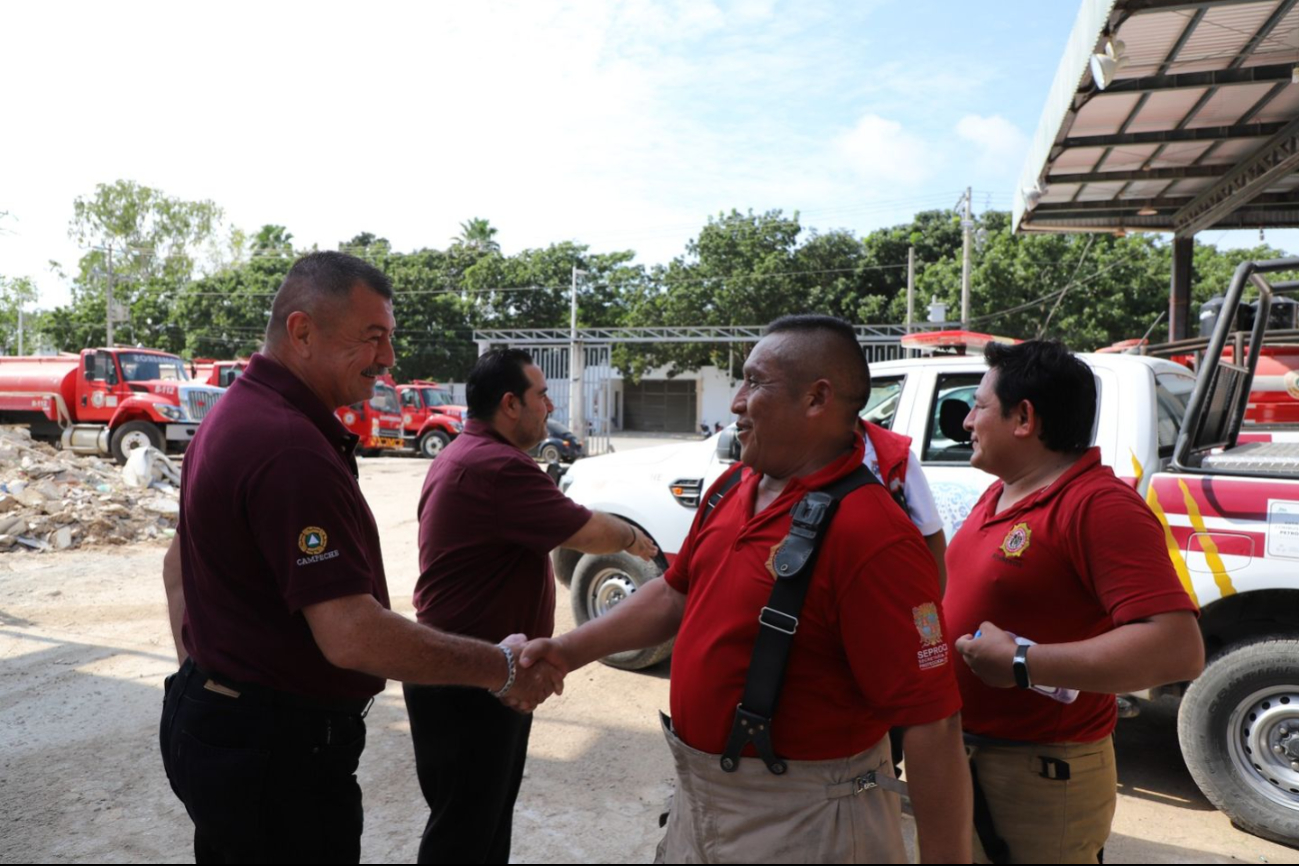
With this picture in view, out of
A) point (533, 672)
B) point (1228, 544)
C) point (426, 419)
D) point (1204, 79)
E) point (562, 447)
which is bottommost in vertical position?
point (562, 447)

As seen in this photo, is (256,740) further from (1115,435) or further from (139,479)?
(139,479)

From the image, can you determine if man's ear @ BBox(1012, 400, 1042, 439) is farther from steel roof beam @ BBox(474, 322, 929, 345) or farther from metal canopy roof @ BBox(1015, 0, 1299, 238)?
steel roof beam @ BBox(474, 322, 929, 345)

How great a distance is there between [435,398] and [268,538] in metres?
25.1

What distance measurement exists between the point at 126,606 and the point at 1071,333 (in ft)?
91.1

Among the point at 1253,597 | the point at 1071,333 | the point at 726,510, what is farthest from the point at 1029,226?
the point at 1071,333

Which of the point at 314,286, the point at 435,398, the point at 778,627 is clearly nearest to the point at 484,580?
the point at 314,286

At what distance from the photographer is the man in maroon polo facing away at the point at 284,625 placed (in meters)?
2.04

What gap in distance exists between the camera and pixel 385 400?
23.9 metres

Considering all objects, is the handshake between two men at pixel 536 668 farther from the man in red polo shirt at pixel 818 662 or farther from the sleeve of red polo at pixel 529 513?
the man in red polo shirt at pixel 818 662

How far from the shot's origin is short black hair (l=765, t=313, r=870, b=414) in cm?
189

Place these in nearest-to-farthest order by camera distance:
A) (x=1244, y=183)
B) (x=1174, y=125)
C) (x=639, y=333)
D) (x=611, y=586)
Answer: (x=611, y=586)
(x=1174, y=125)
(x=1244, y=183)
(x=639, y=333)

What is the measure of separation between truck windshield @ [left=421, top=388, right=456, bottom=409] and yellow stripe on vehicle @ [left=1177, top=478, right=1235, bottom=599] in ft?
77.1

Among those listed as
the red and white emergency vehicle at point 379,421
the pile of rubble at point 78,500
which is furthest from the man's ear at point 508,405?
the red and white emergency vehicle at point 379,421

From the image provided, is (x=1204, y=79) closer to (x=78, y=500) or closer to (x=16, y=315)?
(x=78, y=500)
